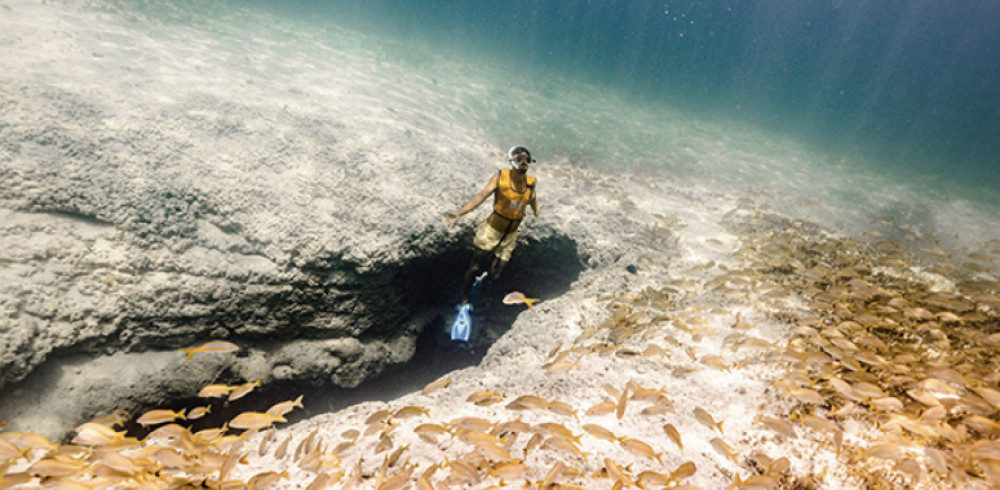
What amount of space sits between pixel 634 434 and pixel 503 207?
250 centimetres

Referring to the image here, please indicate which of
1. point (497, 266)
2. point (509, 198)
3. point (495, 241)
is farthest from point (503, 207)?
point (497, 266)

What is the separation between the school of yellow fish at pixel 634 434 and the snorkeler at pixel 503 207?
1402mm

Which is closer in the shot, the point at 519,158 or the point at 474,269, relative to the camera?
the point at 519,158

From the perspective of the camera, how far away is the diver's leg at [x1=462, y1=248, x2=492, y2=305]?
4.52 m

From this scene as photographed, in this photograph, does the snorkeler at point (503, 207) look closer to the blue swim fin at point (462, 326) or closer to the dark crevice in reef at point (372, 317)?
the dark crevice in reef at point (372, 317)

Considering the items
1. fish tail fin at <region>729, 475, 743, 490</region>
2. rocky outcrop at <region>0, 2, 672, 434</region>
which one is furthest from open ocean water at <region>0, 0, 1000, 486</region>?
fish tail fin at <region>729, 475, 743, 490</region>

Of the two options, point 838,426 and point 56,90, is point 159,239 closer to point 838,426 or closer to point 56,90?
point 56,90

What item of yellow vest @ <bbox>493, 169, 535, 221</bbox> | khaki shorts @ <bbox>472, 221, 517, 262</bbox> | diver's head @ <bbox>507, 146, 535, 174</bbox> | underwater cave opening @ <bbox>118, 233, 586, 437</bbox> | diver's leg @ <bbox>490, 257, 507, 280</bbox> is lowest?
underwater cave opening @ <bbox>118, 233, 586, 437</bbox>

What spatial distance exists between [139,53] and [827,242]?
13598 millimetres

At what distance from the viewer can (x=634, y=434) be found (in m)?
2.54

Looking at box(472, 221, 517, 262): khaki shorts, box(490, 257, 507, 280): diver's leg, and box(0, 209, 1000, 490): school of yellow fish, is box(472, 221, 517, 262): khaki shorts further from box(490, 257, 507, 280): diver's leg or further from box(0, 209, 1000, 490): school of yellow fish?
box(0, 209, 1000, 490): school of yellow fish

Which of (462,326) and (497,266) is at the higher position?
(497,266)

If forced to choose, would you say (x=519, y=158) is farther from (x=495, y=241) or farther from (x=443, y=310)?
(x=443, y=310)

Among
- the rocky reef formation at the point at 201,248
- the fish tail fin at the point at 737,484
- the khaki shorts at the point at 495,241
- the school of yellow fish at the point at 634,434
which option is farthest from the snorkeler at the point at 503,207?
the fish tail fin at the point at 737,484
